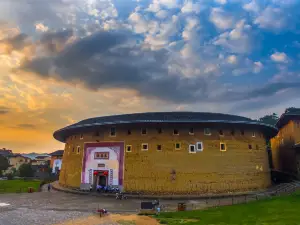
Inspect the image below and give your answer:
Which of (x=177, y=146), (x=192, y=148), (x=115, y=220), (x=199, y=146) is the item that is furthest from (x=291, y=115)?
(x=115, y=220)

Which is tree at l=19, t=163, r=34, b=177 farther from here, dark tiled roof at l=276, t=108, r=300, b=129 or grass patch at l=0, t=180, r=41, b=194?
dark tiled roof at l=276, t=108, r=300, b=129

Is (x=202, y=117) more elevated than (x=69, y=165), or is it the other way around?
(x=202, y=117)

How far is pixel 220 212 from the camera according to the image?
1570cm

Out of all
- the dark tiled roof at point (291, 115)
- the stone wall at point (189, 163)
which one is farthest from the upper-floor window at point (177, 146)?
the dark tiled roof at point (291, 115)

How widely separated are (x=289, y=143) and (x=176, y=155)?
749 inches

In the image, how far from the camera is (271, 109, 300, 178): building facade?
3219 cm

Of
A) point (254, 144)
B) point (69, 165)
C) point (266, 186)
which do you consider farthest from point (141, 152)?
point (266, 186)

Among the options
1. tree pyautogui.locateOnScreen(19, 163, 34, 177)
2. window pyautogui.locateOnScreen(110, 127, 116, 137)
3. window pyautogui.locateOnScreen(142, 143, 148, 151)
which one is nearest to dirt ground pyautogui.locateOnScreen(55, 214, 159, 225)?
window pyautogui.locateOnScreen(142, 143, 148, 151)

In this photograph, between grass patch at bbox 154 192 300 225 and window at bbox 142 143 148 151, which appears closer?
grass patch at bbox 154 192 300 225

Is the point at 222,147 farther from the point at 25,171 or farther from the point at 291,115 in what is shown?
the point at 25,171

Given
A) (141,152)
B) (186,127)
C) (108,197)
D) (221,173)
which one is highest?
(186,127)

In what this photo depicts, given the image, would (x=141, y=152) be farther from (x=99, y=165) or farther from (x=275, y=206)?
(x=275, y=206)

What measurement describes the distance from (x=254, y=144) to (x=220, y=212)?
15823 mm

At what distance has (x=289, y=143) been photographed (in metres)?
35.4
